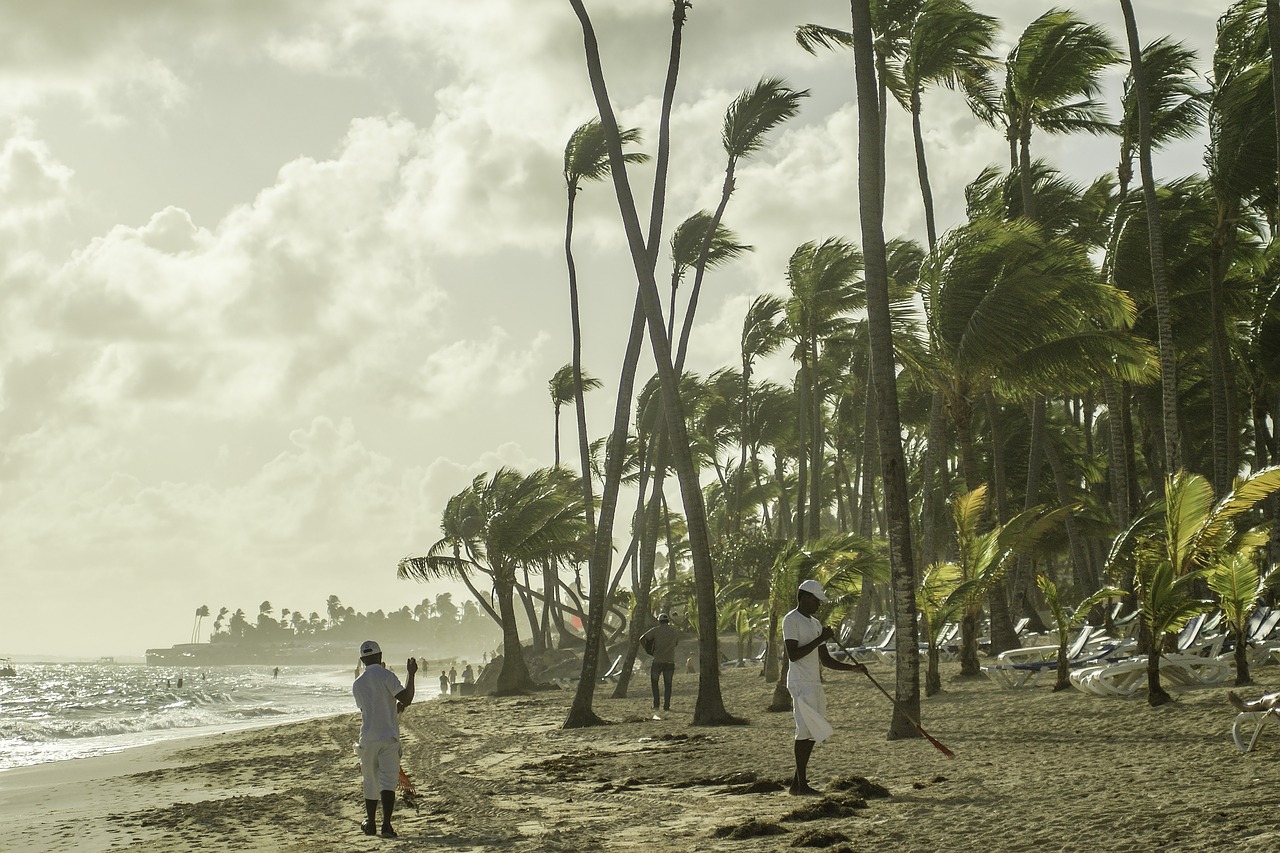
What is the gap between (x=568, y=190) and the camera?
26.1 m

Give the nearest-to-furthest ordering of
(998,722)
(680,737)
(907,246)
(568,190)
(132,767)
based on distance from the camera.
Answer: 1. (998,722)
2. (680,737)
3. (132,767)
4. (568,190)
5. (907,246)

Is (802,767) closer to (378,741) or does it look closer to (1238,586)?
(378,741)

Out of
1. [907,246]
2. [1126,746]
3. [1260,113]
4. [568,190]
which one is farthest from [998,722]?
[907,246]

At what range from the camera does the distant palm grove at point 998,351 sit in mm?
12789

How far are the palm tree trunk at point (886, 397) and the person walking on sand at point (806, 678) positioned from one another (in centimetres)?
365

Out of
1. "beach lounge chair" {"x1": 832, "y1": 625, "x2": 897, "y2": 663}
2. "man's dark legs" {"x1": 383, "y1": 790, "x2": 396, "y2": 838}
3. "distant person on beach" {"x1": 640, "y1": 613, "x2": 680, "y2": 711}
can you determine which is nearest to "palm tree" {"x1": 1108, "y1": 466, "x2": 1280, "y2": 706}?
"man's dark legs" {"x1": 383, "y1": 790, "x2": 396, "y2": 838}

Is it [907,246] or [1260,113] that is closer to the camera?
[1260,113]

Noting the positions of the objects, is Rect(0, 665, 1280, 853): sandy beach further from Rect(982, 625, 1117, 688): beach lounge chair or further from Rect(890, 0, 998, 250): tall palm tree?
Rect(890, 0, 998, 250): tall palm tree

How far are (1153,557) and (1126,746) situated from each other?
4077 mm

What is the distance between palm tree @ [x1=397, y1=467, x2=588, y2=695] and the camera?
90.0 ft

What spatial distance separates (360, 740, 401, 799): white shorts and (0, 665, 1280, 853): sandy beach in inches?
16.3

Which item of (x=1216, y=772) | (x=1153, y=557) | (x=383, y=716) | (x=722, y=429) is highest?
(x=722, y=429)

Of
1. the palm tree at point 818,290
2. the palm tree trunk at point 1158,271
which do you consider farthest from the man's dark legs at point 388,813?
the palm tree at point 818,290

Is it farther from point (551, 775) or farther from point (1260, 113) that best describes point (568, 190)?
point (551, 775)
